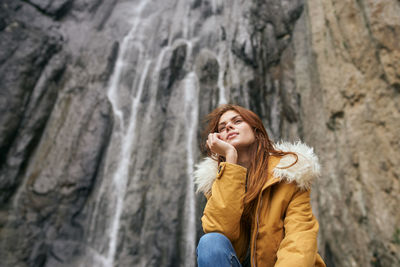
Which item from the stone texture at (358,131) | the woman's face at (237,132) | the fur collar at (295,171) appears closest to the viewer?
the fur collar at (295,171)

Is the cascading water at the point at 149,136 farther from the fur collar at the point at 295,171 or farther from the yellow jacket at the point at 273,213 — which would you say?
the yellow jacket at the point at 273,213

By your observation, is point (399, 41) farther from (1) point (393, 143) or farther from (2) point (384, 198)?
(2) point (384, 198)

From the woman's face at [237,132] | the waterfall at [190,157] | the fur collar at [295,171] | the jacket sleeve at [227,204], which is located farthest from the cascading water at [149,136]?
the jacket sleeve at [227,204]

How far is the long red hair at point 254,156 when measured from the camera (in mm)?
1695

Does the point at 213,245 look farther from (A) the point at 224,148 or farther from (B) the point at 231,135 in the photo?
(B) the point at 231,135

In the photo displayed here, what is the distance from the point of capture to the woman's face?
1929 millimetres

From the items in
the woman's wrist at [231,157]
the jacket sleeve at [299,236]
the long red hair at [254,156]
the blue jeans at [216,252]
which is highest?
the woman's wrist at [231,157]

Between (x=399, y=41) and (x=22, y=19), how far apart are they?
10075mm

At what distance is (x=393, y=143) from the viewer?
10.3 feet

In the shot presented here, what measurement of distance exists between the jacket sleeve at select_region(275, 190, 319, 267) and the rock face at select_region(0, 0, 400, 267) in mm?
2161

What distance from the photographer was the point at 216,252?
1.40m

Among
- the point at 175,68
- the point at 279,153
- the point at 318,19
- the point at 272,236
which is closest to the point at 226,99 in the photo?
the point at 175,68

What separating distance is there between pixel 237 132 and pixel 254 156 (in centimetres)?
22

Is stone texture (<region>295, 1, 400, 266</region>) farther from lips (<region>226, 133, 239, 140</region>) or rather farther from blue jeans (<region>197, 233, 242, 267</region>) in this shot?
blue jeans (<region>197, 233, 242, 267</region>)
